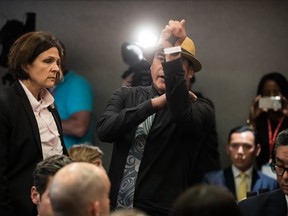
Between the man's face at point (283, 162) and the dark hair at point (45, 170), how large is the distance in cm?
90

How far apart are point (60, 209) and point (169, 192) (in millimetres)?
964

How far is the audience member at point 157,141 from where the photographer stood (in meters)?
3.11

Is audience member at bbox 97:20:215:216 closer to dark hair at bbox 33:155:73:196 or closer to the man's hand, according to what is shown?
the man's hand

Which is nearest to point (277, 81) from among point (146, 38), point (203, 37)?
point (203, 37)

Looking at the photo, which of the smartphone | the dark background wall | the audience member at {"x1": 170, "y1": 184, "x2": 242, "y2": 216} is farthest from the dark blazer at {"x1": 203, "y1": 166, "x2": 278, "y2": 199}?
the audience member at {"x1": 170, "y1": 184, "x2": 242, "y2": 216}

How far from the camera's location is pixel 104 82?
580 centimetres

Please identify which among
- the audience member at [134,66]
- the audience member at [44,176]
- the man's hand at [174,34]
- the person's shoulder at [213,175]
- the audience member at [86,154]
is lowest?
the person's shoulder at [213,175]

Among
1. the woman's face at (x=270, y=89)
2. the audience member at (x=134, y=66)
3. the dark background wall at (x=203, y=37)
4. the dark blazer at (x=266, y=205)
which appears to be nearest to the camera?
the dark blazer at (x=266, y=205)

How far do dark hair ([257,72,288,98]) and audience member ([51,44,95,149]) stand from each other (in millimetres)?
1254

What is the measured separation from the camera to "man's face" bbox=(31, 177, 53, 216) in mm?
2828

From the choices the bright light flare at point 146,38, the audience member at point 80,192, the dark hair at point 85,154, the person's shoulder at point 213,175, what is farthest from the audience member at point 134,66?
the audience member at point 80,192

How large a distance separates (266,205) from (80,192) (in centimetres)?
106

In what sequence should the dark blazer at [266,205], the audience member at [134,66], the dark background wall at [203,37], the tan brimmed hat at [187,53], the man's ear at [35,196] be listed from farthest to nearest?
the dark background wall at [203,37]
the audience member at [134,66]
the tan brimmed hat at [187,53]
the dark blazer at [266,205]
the man's ear at [35,196]

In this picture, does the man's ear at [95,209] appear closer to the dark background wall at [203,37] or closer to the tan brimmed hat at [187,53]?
the tan brimmed hat at [187,53]
